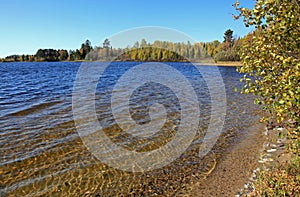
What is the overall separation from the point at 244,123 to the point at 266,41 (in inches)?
384

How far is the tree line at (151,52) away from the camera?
325ft

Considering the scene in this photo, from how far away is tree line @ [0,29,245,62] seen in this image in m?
99.0

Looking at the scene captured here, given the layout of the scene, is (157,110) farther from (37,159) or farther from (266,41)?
(266,41)

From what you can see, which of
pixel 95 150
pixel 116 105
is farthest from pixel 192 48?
pixel 95 150

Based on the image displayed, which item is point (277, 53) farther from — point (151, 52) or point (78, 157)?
point (151, 52)

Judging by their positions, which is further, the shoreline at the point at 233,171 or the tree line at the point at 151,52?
the tree line at the point at 151,52

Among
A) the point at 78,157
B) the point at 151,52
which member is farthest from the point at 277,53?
the point at 151,52

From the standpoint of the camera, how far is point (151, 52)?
130250mm

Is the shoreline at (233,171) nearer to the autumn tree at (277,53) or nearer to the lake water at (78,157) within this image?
the lake water at (78,157)

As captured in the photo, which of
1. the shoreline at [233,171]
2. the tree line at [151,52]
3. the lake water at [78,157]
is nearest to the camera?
the shoreline at [233,171]

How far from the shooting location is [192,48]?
404 feet

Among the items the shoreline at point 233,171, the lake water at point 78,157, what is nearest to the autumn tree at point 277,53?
the shoreline at point 233,171

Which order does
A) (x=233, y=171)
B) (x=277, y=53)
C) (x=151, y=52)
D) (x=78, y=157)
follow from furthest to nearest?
(x=151, y=52), (x=78, y=157), (x=233, y=171), (x=277, y=53)

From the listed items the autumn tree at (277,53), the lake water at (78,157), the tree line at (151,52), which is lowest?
the lake water at (78,157)
